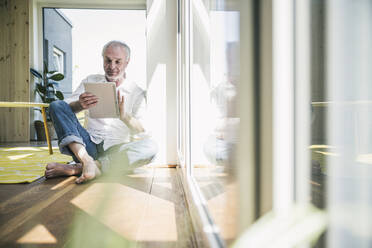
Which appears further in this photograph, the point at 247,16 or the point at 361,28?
the point at 247,16

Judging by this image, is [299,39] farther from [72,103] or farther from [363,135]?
[72,103]

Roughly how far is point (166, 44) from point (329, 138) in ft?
7.22

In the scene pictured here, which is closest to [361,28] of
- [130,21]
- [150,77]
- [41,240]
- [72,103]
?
[41,240]

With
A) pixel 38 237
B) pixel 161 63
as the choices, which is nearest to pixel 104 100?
pixel 161 63

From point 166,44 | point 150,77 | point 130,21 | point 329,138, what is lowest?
point 329,138

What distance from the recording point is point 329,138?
0.27 m

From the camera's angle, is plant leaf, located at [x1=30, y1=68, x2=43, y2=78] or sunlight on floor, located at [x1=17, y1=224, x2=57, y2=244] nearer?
sunlight on floor, located at [x1=17, y1=224, x2=57, y2=244]

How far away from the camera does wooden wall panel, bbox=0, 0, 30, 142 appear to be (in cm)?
431

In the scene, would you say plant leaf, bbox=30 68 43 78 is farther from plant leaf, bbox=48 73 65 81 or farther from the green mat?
the green mat

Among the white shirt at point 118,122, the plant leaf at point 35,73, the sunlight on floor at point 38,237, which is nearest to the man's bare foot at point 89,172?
the white shirt at point 118,122

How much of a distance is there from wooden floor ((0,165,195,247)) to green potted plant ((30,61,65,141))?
2.80 meters

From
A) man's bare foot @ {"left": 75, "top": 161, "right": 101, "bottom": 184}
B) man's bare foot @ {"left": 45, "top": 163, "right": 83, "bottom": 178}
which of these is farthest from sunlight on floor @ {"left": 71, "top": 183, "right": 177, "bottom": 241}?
man's bare foot @ {"left": 45, "top": 163, "right": 83, "bottom": 178}

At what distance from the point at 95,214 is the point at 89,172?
2.07 feet

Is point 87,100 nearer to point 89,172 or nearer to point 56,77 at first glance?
point 89,172
